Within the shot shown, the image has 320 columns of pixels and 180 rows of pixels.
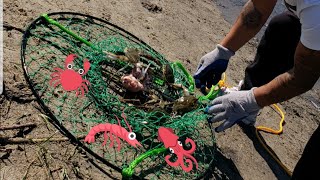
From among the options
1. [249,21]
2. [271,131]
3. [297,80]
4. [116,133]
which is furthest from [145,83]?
[271,131]

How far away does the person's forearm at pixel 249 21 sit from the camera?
11.5ft

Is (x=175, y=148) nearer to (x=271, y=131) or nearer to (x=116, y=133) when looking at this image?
(x=116, y=133)

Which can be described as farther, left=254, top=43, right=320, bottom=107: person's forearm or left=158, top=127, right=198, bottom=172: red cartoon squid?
left=158, top=127, right=198, bottom=172: red cartoon squid

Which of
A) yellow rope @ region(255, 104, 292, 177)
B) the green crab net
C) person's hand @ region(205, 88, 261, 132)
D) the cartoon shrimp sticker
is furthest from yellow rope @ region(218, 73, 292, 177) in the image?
the cartoon shrimp sticker

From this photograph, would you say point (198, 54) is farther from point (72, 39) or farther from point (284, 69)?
point (72, 39)

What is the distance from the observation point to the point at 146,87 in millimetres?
3600

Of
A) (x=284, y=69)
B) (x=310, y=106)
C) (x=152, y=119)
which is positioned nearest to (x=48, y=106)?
(x=152, y=119)

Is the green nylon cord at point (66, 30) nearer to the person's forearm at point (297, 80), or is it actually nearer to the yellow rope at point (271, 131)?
the yellow rope at point (271, 131)

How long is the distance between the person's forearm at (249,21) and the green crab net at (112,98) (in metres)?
0.63

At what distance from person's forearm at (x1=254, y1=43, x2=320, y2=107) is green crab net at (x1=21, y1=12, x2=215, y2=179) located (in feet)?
1.88

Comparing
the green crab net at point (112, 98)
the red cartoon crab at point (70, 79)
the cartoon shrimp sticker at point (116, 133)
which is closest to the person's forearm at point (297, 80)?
the green crab net at point (112, 98)

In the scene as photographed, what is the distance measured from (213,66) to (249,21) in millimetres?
526

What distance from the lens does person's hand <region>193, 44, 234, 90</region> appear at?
368cm

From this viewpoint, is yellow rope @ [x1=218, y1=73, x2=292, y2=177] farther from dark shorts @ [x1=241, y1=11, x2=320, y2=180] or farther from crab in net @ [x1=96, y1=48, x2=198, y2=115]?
crab in net @ [x1=96, y1=48, x2=198, y2=115]
